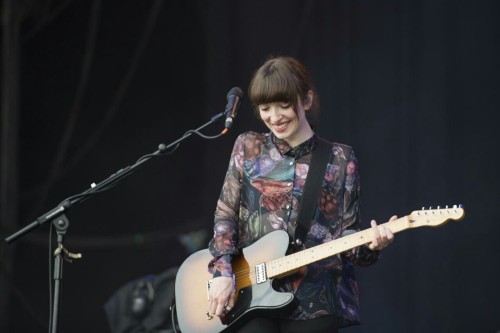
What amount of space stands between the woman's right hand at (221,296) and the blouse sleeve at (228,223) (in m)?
0.03

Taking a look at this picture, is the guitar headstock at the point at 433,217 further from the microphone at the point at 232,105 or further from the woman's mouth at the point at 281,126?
the microphone at the point at 232,105

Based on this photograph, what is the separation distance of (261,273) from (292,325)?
0.24 metres

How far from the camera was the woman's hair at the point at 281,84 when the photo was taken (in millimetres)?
3229

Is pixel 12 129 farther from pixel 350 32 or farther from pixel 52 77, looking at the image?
pixel 350 32

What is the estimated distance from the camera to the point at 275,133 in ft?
10.8

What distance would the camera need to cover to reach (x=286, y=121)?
10.7ft

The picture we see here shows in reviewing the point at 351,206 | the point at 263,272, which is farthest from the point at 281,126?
the point at 263,272

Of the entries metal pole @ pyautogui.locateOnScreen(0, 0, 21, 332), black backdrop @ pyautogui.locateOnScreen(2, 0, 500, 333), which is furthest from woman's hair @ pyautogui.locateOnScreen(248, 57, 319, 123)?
metal pole @ pyautogui.locateOnScreen(0, 0, 21, 332)

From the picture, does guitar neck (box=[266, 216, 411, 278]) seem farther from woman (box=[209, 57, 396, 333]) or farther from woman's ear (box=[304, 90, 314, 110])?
woman's ear (box=[304, 90, 314, 110])

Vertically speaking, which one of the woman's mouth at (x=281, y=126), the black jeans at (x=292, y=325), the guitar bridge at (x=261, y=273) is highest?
the woman's mouth at (x=281, y=126)

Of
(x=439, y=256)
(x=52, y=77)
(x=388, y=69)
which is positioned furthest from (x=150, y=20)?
(x=439, y=256)

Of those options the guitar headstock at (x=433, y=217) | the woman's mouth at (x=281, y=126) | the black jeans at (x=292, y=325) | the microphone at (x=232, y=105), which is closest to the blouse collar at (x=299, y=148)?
the woman's mouth at (x=281, y=126)

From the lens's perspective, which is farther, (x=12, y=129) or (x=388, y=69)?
(x=12, y=129)

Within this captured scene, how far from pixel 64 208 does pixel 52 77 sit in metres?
2.40
